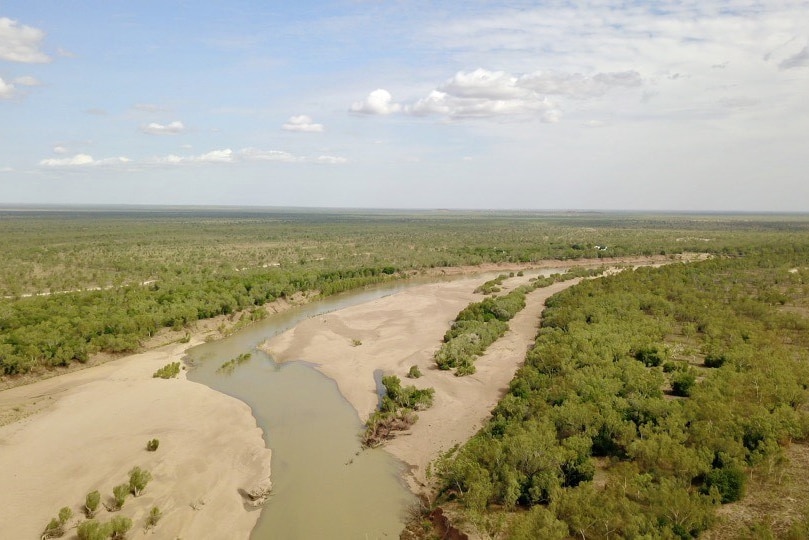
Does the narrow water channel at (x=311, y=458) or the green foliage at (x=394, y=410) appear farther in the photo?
the green foliage at (x=394, y=410)

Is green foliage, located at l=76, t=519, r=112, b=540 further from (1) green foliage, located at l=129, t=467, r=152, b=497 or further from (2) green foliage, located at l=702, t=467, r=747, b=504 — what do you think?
(2) green foliage, located at l=702, t=467, r=747, b=504

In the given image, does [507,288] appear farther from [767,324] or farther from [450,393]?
[450,393]

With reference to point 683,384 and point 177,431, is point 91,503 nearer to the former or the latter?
point 177,431

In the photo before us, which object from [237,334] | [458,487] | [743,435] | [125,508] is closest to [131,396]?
[125,508]

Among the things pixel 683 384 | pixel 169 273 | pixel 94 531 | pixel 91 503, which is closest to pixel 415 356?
pixel 683 384

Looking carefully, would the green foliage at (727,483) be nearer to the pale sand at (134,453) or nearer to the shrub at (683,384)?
the shrub at (683,384)

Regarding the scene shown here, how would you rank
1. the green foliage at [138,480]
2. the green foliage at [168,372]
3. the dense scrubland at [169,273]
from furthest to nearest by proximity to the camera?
the dense scrubland at [169,273]
the green foliage at [168,372]
the green foliage at [138,480]

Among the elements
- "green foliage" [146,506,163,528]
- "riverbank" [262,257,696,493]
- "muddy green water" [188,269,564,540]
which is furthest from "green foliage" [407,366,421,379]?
"green foliage" [146,506,163,528]

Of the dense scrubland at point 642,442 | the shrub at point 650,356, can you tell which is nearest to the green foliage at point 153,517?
the dense scrubland at point 642,442
